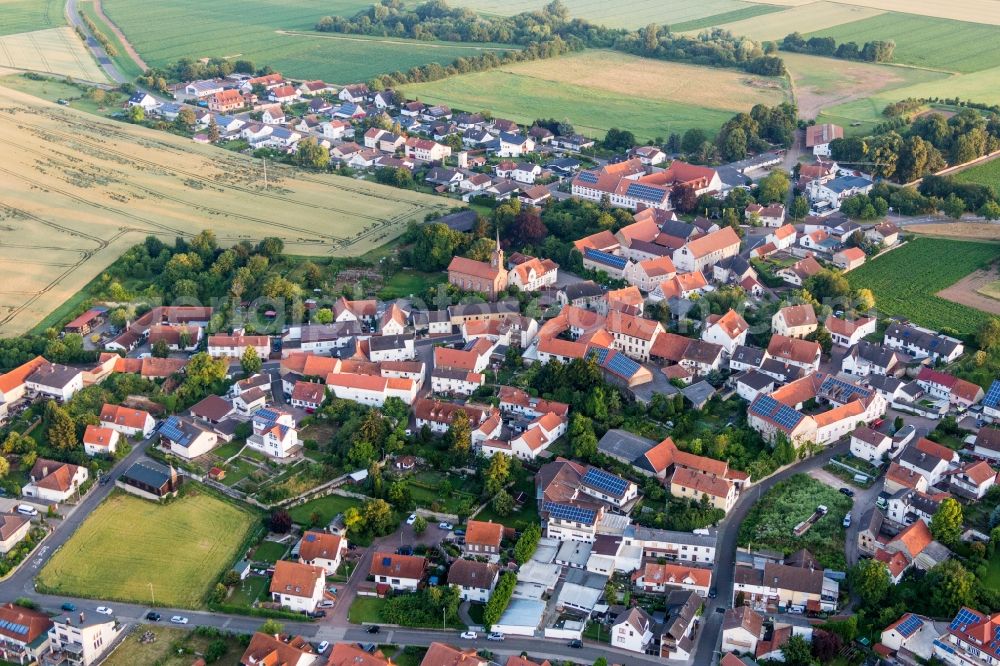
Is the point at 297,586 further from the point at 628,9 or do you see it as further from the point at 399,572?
the point at 628,9

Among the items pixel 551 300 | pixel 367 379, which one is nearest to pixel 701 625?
pixel 367 379

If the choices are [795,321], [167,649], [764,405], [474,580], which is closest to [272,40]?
[795,321]

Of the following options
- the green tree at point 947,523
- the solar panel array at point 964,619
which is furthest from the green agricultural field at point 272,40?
the solar panel array at point 964,619

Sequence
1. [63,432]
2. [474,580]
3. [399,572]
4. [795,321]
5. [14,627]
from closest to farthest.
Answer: [14,627] → [474,580] → [399,572] → [63,432] → [795,321]

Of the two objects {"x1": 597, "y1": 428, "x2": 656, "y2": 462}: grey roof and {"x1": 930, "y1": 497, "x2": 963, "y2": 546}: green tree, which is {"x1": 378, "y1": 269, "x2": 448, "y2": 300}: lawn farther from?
{"x1": 930, "y1": 497, "x2": 963, "y2": 546}: green tree

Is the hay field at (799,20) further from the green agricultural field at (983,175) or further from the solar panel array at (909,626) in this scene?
the solar panel array at (909,626)

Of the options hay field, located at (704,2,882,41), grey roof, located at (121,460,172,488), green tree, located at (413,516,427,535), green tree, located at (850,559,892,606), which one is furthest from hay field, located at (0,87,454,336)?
hay field, located at (704,2,882,41)
